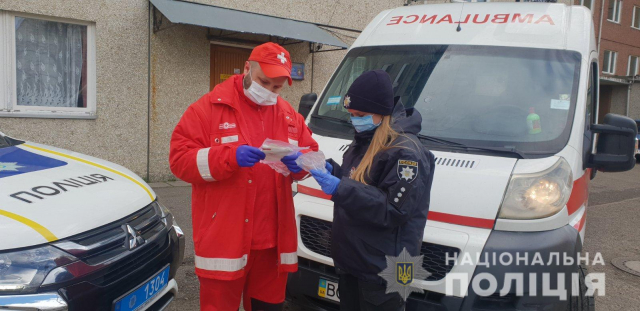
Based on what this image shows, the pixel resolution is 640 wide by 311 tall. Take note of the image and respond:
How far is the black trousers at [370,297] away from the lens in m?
2.29

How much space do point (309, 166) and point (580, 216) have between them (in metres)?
2.01

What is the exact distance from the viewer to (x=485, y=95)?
3.45 metres

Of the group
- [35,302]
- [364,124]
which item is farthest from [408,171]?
[35,302]

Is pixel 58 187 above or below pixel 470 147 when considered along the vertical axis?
below

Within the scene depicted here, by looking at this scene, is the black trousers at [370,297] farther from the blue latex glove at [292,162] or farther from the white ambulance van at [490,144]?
the blue latex glove at [292,162]

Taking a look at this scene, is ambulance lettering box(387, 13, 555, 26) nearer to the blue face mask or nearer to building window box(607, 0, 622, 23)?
the blue face mask

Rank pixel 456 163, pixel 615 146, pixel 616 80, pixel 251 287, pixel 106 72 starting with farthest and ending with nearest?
pixel 616 80, pixel 106 72, pixel 615 146, pixel 456 163, pixel 251 287

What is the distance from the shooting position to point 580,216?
3225 millimetres

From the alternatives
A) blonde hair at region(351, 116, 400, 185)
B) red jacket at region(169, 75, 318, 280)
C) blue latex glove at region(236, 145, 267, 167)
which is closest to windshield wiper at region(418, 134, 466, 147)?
blonde hair at region(351, 116, 400, 185)

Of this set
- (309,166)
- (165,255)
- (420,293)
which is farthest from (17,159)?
(420,293)

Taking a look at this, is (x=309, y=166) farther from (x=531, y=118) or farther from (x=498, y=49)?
(x=498, y=49)

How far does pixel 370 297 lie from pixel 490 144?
137 centimetres

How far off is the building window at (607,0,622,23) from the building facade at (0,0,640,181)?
67.7 feet

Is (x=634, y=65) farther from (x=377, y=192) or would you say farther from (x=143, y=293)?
(x=143, y=293)
